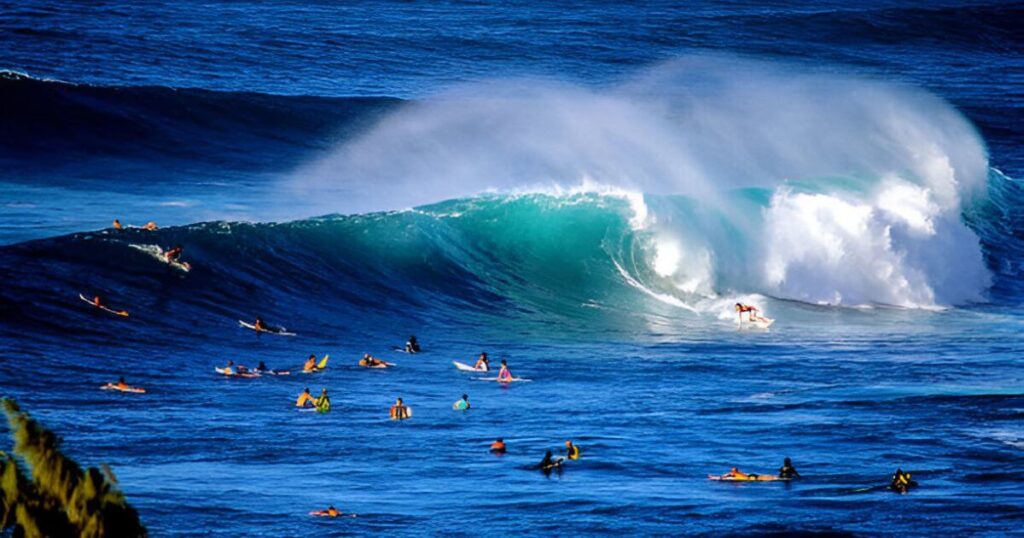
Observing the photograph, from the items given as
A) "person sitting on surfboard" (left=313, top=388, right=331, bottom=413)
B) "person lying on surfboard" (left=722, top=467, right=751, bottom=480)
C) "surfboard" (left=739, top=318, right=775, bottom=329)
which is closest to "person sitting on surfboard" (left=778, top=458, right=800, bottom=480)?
"person lying on surfboard" (left=722, top=467, right=751, bottom=480)

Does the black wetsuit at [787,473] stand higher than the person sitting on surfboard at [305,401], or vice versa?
the person sitting on surfboard at [305,401]

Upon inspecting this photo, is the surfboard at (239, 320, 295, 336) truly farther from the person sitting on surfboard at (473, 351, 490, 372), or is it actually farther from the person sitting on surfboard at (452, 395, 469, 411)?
the person sitting on surfboard at (452, 395, 469, 411)

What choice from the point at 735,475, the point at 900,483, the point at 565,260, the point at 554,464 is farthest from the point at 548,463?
the point at 565,260

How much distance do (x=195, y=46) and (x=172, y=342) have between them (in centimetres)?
3212

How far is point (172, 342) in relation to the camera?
1103 inches

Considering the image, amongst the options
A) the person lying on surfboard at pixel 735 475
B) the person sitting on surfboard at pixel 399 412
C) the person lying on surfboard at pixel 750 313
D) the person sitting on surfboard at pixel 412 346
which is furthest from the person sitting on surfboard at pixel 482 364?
the person lying on surfboard at pixel 735 475

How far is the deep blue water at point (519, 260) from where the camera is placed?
21016mm

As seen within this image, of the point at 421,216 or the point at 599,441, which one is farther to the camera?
the point at 421,216

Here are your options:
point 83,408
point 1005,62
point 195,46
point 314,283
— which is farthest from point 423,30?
point 83,408

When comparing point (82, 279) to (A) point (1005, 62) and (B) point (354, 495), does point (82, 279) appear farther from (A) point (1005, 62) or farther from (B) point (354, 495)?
(A) point (1005, 62)

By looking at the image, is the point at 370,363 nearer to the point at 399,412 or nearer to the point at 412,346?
the point at 412,346

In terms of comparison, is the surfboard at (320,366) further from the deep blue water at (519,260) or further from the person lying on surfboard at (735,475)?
the person lying on surfboard at (735,475)

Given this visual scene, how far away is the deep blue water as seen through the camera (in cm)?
2102

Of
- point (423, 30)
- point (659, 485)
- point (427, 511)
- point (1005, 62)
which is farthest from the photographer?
point (1005, 62)
